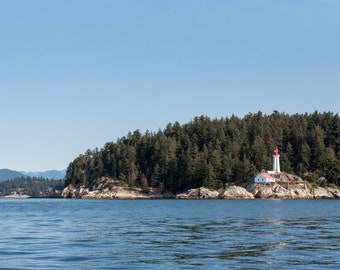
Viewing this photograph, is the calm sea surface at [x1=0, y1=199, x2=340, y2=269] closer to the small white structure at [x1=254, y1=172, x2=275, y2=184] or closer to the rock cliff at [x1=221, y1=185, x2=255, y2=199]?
the rock cliff at [x1=221, y1=185, x2=255, y2=199]

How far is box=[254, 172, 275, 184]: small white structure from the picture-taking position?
571 feet

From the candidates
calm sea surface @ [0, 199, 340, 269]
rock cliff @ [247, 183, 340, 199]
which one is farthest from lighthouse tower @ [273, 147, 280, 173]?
calm sea surface @ [0, 199, 340, 269]

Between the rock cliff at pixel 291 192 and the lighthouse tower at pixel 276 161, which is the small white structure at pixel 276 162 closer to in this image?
the lighthouse tower at pixel 276 161

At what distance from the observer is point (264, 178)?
572 ft

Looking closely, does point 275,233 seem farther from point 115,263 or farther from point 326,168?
point 326,168

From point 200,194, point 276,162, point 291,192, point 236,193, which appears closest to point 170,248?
point 236,193

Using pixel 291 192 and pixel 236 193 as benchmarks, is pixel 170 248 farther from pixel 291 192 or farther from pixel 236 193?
pixel 291 192

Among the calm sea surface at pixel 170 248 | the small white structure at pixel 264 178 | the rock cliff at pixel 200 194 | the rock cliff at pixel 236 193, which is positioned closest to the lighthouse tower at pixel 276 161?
the small white structure at pixel 264 178

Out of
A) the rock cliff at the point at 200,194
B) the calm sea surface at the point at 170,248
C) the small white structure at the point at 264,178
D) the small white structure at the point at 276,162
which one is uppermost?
the small white structure at the point at 276,162

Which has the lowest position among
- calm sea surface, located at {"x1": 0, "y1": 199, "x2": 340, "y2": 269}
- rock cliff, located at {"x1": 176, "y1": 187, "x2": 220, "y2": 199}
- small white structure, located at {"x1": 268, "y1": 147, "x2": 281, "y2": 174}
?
calm sea surface, located at {"x1": 0, "y1": 199, "x2": 340, "y2": 269}

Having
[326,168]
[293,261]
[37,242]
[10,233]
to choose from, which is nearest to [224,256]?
[293,261]

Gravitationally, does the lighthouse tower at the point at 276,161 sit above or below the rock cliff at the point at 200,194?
above

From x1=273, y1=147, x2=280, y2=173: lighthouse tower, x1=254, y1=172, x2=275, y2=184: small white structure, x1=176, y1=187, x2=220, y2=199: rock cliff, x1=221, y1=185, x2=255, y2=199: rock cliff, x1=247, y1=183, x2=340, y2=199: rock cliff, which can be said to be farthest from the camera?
x1=273, y1=147, x2=280, y2=173: lighthouse tower

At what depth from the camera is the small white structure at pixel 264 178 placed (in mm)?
174000
